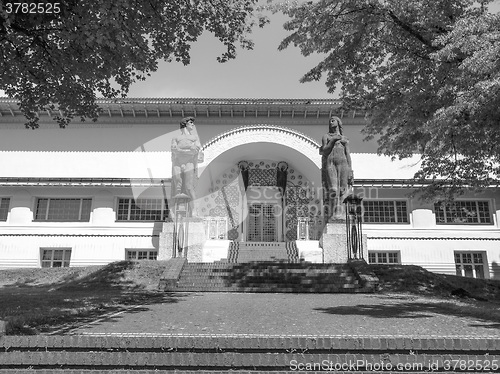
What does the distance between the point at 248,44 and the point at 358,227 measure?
791 cm

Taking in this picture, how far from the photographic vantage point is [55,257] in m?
23.0

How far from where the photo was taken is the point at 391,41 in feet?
40.4

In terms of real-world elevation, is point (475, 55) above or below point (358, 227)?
above

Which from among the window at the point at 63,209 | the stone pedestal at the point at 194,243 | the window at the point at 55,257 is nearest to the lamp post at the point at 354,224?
the stone pedestal at the point at 194,243

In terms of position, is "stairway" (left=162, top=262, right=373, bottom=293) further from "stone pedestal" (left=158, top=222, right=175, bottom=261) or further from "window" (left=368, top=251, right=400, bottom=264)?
"window" (left=368, top=251, right=400, bottom=264)

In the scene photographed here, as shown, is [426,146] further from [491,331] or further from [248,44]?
[491,331]

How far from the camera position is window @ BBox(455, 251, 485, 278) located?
73.4 feet

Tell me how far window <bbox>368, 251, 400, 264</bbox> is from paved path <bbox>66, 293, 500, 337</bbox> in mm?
13938

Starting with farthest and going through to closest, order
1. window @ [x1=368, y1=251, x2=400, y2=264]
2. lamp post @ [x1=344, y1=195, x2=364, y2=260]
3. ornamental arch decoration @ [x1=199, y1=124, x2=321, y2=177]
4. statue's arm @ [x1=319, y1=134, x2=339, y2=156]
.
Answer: window @ [x1=368, y1=251, x2=400, y2=264] → ornamental arch decoration @ [x1=199, y1=124, x2=321, y2=177] → statue's arm @ [x1=319, y1=134, x2=339, y2=156] → lamp post @ [x1=344, y1=195, x2=364, y2=260]

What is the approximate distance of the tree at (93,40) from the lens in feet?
24.4

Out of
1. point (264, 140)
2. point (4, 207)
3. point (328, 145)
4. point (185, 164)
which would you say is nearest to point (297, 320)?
point (328, 145)

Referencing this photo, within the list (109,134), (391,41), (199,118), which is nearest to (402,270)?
(391,41)

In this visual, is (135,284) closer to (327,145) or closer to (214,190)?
(327,145)

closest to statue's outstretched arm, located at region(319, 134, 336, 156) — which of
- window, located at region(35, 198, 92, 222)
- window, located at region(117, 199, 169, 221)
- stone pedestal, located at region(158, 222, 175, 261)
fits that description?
stone pedestal, located at region(158, 222, 175, 261)
